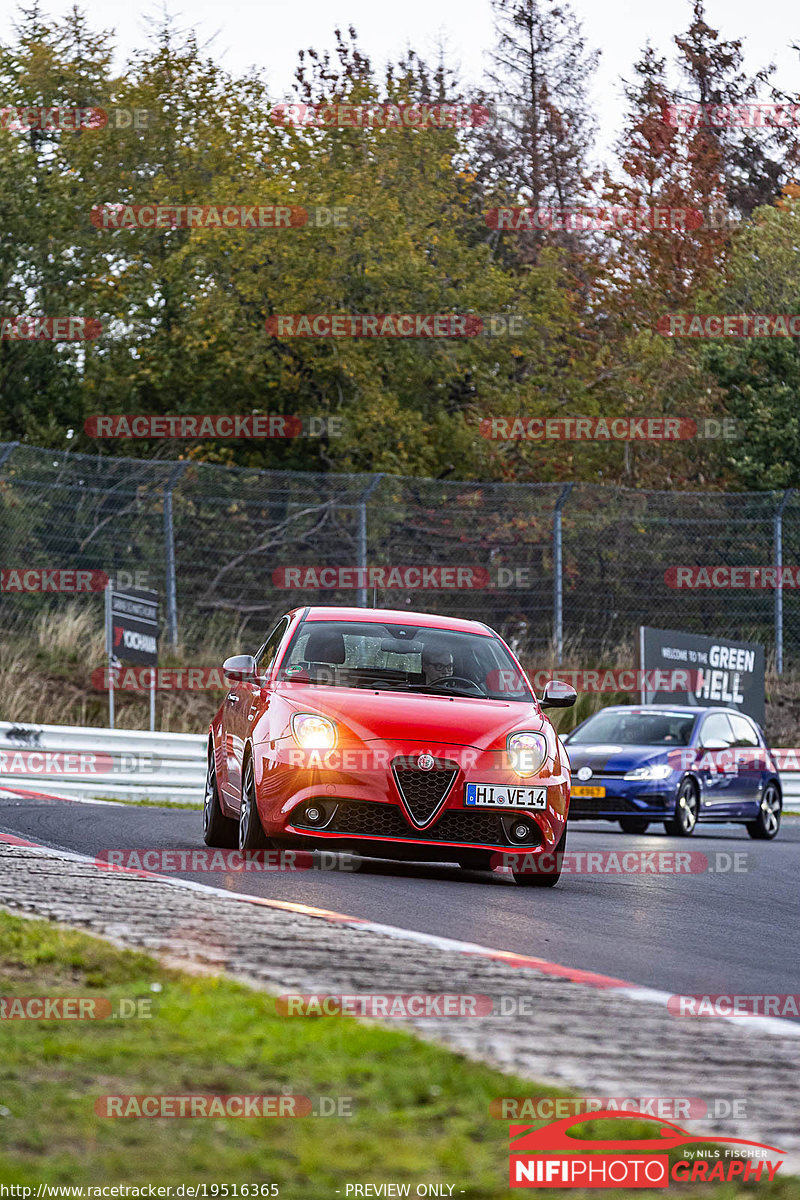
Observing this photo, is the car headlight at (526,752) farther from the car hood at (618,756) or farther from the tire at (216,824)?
the car hood at (618,756)

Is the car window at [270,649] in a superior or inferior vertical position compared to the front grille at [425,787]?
superior

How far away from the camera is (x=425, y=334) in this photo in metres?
34.2

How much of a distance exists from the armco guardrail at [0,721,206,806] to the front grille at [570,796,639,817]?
4.44 metres

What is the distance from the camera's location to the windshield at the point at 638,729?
1984 centimetres

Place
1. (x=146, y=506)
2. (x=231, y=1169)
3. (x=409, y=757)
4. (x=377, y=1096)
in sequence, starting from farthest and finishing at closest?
(x=146, y=506), (x=409, y=757), (x=377, y=1096), (x=231, y=1169)

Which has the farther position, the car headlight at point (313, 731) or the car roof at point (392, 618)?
the car roof at point (392, 618)

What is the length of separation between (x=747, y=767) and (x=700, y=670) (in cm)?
627

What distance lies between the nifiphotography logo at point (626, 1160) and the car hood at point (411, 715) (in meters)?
6.06

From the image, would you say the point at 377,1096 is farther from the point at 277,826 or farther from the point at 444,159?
the point at 444,159

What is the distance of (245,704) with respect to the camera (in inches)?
445

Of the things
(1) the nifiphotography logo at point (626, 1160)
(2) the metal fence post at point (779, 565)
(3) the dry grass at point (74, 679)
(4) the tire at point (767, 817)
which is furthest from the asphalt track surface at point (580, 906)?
(2) the metal fence post at point (779, 565)

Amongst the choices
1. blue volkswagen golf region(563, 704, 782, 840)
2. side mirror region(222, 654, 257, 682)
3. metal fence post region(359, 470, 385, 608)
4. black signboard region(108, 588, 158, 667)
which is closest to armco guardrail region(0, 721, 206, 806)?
black signboard region(108, 588, 158, 667)

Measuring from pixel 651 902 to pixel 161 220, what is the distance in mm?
26258

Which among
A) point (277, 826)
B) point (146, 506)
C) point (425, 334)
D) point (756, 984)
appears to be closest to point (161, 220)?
point (425, 334)
